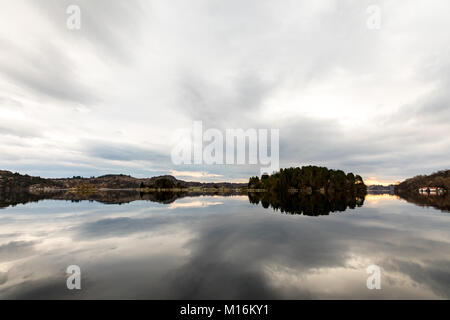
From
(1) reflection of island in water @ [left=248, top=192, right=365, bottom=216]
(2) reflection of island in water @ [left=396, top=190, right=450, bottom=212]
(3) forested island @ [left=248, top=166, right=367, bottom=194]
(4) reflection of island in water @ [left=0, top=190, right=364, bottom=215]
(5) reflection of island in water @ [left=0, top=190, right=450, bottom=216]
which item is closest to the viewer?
(1) reflection of island in water @ [left=248, top=192, right=365, bottom=216]

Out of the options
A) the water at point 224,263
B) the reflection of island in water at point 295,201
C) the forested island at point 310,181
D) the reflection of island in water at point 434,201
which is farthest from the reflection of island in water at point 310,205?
the forested island at point 310,181

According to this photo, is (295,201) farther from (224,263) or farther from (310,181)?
(310,181)

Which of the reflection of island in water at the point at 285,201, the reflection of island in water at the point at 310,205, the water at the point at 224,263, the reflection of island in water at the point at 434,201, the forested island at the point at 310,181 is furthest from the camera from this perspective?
the forested island at the point at 310,181

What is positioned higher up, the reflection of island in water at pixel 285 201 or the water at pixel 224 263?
the water at pixel 224 263

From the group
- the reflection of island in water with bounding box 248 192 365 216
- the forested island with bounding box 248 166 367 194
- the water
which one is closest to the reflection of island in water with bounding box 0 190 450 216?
the reflection of island in water with bounding box 248 192 365 216

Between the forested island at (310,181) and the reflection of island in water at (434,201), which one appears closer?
the reflection of island in water at (434,201)

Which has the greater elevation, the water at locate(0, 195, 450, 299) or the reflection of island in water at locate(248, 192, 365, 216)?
the water at locate(0, 195, 450, 299)

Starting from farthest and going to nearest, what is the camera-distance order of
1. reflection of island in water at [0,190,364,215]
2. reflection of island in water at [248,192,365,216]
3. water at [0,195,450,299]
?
1. reflection of island in water at [0,190,364,215]
2. reflection of island in water at [248,192,365,216]
3. water at [0,195,450,299]

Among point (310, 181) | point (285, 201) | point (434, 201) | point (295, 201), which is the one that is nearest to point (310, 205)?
point (295, 201)

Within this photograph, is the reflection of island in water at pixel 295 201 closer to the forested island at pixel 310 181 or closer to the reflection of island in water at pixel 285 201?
the reflection of island in water at pixel 285 201

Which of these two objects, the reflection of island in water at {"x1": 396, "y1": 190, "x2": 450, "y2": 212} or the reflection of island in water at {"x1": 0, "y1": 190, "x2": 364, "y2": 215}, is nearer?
the reflection of island in water at {"x1": 0, "y1": 190, "x2": 364, "y2": 215}

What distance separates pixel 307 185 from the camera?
18238cm

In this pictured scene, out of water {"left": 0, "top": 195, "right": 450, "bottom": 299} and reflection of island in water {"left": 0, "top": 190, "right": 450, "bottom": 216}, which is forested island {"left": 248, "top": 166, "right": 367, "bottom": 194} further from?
water {"left": 0, "top": 195, "right": 450, "bottom": 299}
